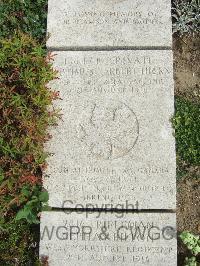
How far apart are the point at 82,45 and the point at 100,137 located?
43.8 inches

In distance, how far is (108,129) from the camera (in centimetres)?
514

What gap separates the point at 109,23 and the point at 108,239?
8.08 feet

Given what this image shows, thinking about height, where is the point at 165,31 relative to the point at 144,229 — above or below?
above

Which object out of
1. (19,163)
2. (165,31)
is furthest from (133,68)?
(19,163)

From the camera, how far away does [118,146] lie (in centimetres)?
510

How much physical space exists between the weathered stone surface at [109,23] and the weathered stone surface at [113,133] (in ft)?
0.48

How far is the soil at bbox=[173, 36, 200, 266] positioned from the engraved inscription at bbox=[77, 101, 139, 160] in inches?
32.7

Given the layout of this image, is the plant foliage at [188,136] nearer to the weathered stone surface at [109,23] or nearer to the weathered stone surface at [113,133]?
the weathered stone surface at [113,133]

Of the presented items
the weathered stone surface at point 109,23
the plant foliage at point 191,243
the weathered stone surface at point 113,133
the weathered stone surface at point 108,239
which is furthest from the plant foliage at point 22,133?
the plant foliage at point 191,243

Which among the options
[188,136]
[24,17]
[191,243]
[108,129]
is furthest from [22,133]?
[191,243]

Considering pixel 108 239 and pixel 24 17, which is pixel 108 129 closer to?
pixel 108 239

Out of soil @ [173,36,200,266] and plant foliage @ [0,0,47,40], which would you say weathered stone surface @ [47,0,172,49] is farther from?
soil @ [173,36,200,266]

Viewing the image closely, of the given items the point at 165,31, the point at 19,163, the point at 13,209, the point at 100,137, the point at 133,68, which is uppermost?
the point at 165,31

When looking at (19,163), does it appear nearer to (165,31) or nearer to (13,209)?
(13,209)
